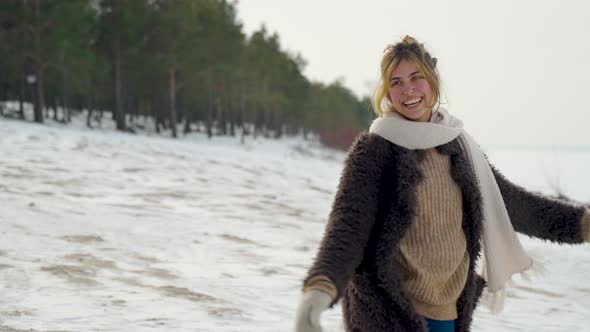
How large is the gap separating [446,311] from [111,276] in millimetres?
3541

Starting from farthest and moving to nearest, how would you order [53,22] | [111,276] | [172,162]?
[53,22] < [172,162] < [111,276]

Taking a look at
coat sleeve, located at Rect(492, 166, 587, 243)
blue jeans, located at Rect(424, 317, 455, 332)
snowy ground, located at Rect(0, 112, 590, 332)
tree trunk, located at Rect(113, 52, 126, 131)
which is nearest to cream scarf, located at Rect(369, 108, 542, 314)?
coat sleeve, located at Rect(492, 166, 587, 243)

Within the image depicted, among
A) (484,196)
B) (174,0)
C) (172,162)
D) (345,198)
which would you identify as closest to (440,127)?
(484,196)

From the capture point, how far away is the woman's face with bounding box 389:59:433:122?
2.17 metres

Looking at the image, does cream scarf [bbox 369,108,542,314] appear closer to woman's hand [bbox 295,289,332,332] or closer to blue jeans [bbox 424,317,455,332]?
blue jeans [bbox 424,317,455,332]

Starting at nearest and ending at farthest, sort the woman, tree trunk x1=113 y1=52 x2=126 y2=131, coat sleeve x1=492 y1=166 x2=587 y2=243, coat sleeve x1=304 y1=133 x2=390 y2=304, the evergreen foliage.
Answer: coat sleeve x1=304 y1=133 x2=390 y2=304
the woman
coat sleeve x1=492 y1=166 x2=587 y2=243
the evergreen foliage
tree trunk x1=113 y1=52 x2=126 y2=131

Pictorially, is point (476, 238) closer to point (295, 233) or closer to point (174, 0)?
point (295, 233)

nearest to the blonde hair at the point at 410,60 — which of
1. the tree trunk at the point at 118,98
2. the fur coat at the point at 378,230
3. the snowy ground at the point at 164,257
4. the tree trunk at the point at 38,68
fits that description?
the fur coat at the point at 378,230

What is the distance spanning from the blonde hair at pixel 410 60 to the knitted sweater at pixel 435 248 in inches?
9.4

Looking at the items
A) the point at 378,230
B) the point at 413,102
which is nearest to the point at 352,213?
the point at 378,230

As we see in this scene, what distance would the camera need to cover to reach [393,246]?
201 centimetres

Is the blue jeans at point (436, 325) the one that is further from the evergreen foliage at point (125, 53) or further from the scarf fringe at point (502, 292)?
the evergreen foliage at point (125, 53)

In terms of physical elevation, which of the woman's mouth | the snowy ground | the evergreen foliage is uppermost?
the evergreen foliage

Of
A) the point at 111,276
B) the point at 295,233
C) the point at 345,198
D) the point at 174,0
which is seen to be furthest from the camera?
the point at 174,0
